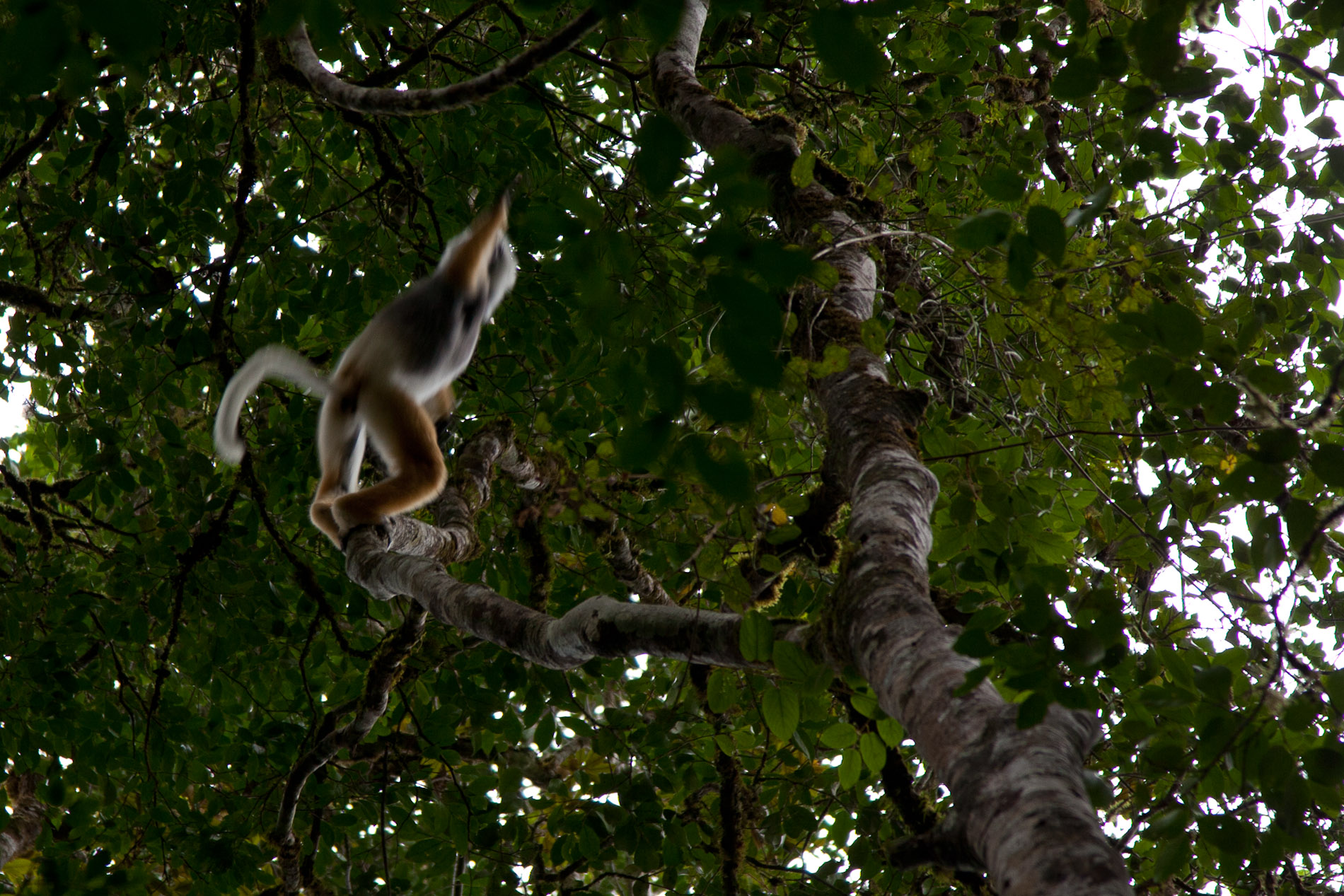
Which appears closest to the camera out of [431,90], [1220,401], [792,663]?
[1220,401]

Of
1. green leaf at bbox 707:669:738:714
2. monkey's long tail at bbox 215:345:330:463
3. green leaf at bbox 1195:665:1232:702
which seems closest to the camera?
green leaf at bbox 1195:665:1232:702

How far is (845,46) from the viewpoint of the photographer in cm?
138

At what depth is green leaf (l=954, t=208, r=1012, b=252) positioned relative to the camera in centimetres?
180

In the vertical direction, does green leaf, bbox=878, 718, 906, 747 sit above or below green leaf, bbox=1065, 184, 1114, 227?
below

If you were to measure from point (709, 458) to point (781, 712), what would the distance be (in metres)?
0.97

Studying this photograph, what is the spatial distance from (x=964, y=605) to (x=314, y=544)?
4286mm

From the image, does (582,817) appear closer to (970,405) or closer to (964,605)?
(964,605)

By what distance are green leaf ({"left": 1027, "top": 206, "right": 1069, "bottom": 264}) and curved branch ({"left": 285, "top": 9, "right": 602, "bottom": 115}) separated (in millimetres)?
891

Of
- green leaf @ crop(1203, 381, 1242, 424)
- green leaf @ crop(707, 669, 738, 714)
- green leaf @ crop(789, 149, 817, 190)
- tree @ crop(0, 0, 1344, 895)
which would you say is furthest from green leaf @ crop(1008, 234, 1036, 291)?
green leaf @ crop(707, 669, 738, 714)

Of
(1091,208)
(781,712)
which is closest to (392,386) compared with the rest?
(781,712)

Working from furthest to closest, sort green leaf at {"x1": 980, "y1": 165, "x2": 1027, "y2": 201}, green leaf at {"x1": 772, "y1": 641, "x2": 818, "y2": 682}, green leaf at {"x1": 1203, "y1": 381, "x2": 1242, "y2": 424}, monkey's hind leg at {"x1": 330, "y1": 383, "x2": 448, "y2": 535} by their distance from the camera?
monkey's hind leg at {"x1": 330, "y1": 383, "x2": 448, "y2": 535}, green leaf at {"x1": 980, "y1": 165, "x2": 1027, "y2": 201}, green leaf at {"x1": 772, "y1": 641, "x2": 818, "y2": 682}, green leaf at {"x1": 1203, "y1": 381, "x2": 1242, "y2": 424}

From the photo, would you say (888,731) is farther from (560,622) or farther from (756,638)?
(560,622)

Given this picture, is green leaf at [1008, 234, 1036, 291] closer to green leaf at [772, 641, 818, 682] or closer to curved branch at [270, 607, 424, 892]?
green leaf at [772, 641, 818, 682]

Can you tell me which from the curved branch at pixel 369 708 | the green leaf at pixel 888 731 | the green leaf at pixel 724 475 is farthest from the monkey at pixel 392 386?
the green leaf at pixel 724 475
